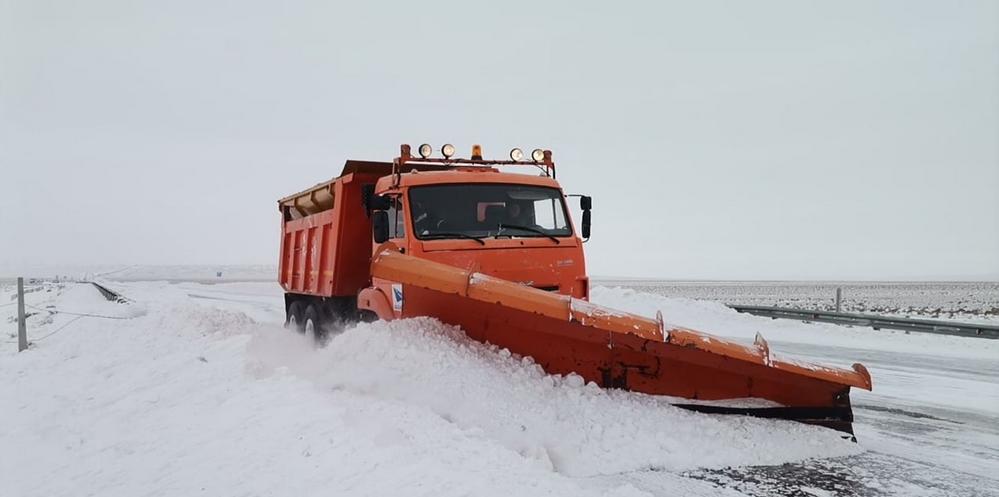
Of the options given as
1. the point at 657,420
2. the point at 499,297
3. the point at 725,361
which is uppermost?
the point at 499,297

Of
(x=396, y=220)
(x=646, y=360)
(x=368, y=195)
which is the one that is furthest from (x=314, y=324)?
(x=646, y=360)

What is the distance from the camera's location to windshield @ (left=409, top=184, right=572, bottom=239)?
6.96 metres

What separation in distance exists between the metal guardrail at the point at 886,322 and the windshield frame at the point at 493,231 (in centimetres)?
1077

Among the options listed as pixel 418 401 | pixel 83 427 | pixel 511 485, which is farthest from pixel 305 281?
pixel 511 485

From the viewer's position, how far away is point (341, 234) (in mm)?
8766

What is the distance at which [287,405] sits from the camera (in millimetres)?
5336

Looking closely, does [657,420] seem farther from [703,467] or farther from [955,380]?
[955,380]

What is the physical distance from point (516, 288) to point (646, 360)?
137 centimetres

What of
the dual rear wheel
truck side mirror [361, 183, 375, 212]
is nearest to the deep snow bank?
truck side mirror [361, 183, 375, 212]

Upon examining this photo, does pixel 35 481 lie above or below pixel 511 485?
below

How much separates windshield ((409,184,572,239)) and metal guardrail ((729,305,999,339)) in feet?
35.9

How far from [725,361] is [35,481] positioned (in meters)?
5.22

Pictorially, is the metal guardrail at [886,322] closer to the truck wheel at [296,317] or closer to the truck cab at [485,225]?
the truck cab at [485,225]

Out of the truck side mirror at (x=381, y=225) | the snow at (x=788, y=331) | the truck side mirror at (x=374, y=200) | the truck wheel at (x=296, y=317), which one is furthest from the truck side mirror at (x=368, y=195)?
the snow at (x=788, y=331)
